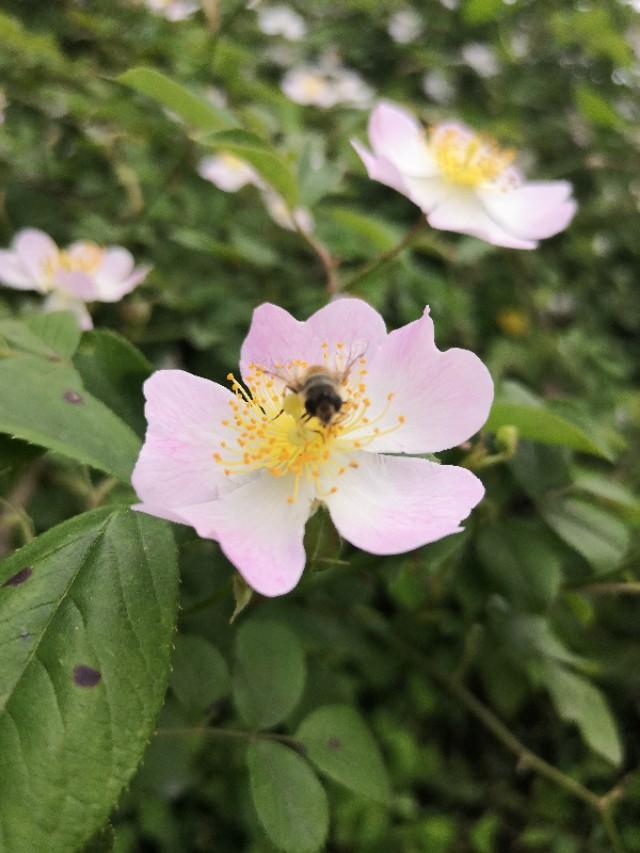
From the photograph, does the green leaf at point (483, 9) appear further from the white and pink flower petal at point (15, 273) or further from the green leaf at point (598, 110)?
the white and pink flower petal at point (15, 273)

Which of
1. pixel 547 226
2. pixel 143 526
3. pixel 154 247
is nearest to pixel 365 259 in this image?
pixel 154 247

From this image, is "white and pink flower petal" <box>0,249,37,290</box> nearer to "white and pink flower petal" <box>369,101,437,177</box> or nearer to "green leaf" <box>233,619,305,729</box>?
"white and pink flower petal" <box>369,101,437,177</box>

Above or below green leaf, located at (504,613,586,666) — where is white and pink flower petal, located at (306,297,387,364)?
above

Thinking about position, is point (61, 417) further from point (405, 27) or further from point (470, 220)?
point (405, 27)

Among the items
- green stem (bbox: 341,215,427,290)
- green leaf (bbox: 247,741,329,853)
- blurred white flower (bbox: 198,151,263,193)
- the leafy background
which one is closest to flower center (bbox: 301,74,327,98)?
the leafy background

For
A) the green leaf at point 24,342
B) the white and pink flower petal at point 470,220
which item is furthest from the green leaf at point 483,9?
the green leaf at point 24,342

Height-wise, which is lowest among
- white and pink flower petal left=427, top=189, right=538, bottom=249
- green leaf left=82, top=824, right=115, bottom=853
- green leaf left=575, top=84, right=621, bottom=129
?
green leaf left=82, top=824, right=115, bottom=853
